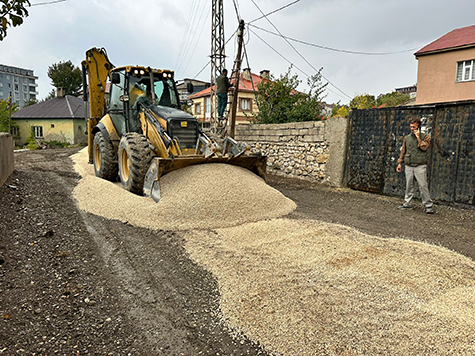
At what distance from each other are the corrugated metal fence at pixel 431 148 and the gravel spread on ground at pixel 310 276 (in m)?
3.28

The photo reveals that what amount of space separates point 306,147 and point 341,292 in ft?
24.3

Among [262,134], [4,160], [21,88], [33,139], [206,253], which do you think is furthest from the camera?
[21,88]

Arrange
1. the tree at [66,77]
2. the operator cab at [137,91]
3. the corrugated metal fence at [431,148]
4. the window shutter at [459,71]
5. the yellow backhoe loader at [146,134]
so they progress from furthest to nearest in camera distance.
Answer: the tree at [66,77]
the window shutter at [459,71]
the operator cab at [137,91]
the corrugated metal fence at [431,148]
the yellow backhoe loader at [146,134]

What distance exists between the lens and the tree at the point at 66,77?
146 feet

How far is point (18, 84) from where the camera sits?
74.1m

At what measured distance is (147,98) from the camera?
7.57 meters

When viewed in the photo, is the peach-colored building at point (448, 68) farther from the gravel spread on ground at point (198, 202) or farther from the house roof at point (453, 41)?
the gravel spread on ground at point (198, 202)

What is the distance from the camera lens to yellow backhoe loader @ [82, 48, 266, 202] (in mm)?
6258

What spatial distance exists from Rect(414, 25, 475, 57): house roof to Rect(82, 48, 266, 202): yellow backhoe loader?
Result: 16057 mm

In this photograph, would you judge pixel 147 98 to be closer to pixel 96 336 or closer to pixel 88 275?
pixel 88 275

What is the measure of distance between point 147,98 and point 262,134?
17.3ft

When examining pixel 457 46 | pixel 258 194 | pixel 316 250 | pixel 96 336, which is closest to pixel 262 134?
pixel 258 194

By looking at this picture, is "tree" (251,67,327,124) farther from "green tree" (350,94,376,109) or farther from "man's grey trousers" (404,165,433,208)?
"green tree" (350,94,376,109)

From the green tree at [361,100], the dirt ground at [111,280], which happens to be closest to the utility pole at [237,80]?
the dirt ground at [111,280]
